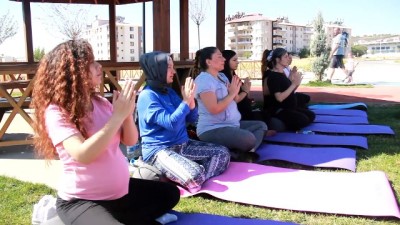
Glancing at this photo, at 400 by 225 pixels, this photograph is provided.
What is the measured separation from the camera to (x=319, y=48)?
19.8m

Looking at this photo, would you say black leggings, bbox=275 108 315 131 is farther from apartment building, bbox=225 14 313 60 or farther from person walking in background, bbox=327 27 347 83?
apartment building, bbox=225 14 313 60

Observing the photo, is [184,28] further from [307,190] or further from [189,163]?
[307,190]

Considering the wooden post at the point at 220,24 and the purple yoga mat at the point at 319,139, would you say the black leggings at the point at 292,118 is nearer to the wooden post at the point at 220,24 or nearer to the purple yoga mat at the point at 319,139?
the purple yoga mat at the point at 319,139

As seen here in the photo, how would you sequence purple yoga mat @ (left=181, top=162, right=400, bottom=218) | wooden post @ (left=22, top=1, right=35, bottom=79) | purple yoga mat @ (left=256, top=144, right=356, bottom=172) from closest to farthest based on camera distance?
purple yoga mat @ (left=181, top=162, right=400, bottom=218) < purple yoga mat @ (left=256, top=144, right=356, bottom=172) < wooden post @ (left=22, top=1, right=35, bottom=79)

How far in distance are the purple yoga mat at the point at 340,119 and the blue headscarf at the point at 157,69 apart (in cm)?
417

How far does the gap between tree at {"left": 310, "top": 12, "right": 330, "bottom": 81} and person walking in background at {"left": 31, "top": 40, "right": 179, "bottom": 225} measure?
668 inches

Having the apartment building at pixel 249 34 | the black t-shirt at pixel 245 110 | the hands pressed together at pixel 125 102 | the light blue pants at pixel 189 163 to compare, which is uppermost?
the apartment building at pixel 249 34

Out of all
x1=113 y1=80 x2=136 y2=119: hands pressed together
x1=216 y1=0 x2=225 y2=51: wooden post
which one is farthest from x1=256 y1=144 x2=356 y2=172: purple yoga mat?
x1=216 y1=0 x2=225 y2=51: wooden post

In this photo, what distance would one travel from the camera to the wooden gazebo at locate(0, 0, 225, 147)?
17.0ft

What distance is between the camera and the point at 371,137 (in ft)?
19.5

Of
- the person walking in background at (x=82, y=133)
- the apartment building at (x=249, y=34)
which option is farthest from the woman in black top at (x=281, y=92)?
the apartment building at (x=249, y=34)

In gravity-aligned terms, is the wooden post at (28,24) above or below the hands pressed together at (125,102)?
above

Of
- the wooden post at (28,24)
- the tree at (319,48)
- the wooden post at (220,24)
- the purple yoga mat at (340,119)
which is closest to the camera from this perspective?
the purple yoga mat at (340,119)

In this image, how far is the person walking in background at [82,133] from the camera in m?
2.16
